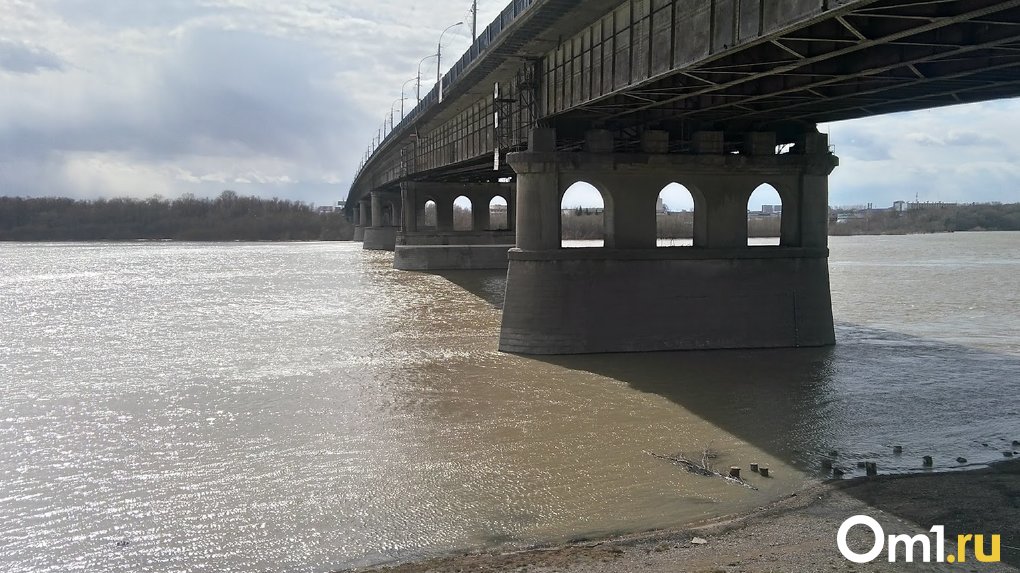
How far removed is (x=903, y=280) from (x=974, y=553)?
145ft

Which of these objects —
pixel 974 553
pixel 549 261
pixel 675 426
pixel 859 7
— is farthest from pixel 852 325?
pixel 974 553

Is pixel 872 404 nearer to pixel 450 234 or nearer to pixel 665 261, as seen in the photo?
pixel 665 261

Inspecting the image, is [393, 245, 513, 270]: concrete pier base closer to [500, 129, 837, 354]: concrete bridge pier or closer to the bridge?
the bridge

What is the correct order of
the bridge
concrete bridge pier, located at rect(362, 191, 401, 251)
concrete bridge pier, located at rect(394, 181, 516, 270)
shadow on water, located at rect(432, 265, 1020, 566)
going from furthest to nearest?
concrete bridge pier, located at rect(362, 191, 401, 251), concrete bridge pier, located at rect(394, 181, 516, 270), the bridge, shadow on water, located at rect(432, 265, 1020, 566)

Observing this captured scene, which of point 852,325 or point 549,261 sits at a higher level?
point 549,261

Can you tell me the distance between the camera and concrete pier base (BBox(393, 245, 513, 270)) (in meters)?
57.5

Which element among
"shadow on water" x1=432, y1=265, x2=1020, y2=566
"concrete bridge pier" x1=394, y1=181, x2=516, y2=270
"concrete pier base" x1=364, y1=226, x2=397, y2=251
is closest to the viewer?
"shadow on water" x1=432, y1=265, x2=1020, y2=566

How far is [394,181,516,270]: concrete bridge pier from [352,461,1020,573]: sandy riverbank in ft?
151

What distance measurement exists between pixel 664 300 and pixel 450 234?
133ft

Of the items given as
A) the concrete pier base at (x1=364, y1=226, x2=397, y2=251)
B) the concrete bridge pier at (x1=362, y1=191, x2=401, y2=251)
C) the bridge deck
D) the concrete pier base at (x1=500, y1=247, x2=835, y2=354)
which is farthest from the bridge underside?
the concrete bridge pier at (x1=362, y1=191, x2=401, y2=251)

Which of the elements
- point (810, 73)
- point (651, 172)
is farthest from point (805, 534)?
point (651, 172)

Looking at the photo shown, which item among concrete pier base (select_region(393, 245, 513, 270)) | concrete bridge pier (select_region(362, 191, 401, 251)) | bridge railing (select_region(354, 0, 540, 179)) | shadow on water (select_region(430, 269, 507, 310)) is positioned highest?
bridge railing (select_region(354, 0, 540, 179))

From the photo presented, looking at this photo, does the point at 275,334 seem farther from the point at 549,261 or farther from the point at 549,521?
the point at 549,521

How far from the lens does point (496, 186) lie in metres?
66.9
